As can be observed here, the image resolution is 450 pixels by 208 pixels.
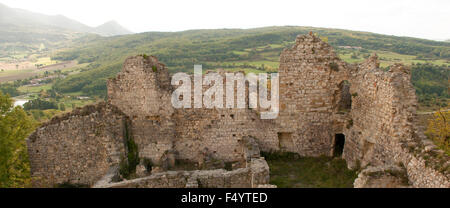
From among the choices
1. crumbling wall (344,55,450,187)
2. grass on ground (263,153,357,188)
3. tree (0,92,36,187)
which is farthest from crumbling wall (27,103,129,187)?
crumbling wall (344,55,450,187)

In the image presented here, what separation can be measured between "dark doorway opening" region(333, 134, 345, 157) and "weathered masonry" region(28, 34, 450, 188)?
0.14 ft

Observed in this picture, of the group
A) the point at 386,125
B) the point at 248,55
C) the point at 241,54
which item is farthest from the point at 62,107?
the point at 386,125

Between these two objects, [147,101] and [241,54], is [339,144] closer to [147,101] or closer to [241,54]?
[147,101]

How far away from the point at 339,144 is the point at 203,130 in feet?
18.2

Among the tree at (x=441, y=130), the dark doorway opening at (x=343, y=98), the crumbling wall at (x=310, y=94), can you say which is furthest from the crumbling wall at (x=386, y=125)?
the tree at (x=441, y=130)

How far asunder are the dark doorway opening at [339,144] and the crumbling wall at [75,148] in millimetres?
8325

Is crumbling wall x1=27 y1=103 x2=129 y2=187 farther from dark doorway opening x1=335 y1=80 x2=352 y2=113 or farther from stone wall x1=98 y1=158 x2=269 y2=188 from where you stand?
dark doorway opening x1=335 y1=80 x2=352 y2=113

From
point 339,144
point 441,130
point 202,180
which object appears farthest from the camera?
point 441,130

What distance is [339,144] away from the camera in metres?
12.0

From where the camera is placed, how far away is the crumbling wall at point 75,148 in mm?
10938

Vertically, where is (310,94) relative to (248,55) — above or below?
below

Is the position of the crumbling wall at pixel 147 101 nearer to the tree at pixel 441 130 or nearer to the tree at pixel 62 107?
the tree at pixel 441 130

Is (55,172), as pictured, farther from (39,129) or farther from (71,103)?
(71,103)
